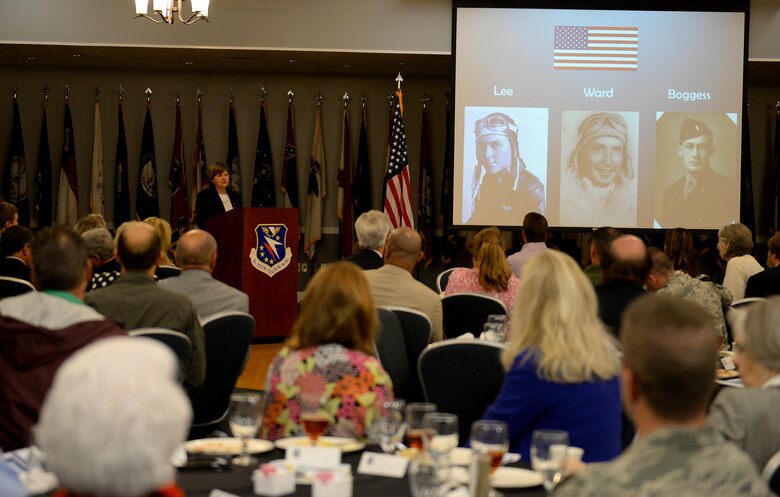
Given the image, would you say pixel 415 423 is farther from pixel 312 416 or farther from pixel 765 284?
pixel 765 284

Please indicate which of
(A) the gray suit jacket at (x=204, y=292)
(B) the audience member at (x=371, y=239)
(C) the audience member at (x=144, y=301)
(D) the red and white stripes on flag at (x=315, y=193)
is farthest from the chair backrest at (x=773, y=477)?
(D) the red and white stripes on flag at (x=315, y=193)

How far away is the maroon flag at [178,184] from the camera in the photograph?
449 inches

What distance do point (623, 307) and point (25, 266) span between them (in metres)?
3.91

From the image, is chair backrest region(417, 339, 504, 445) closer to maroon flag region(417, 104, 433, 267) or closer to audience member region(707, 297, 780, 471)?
audience member region(707, 297, 780, 471)

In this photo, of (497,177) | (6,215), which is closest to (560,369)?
(6,215)

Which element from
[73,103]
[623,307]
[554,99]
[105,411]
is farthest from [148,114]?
[105,411]

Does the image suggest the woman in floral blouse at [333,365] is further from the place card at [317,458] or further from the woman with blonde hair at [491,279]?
the woman with blonde hair at [491,279]

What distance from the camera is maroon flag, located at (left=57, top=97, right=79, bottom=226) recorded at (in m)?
11.5

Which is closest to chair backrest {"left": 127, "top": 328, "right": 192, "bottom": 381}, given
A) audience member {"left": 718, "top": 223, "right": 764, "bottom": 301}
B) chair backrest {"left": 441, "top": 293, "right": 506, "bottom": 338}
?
chair backrest {"left": 441, "top": 293, "right": 506, "bottom": 338}

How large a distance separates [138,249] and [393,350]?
1.22 metres

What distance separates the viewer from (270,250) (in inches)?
360

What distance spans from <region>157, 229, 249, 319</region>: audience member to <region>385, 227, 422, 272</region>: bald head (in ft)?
2.89

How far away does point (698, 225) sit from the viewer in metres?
9.76

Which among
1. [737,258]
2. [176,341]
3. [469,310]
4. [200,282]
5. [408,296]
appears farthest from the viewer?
[737,258]
